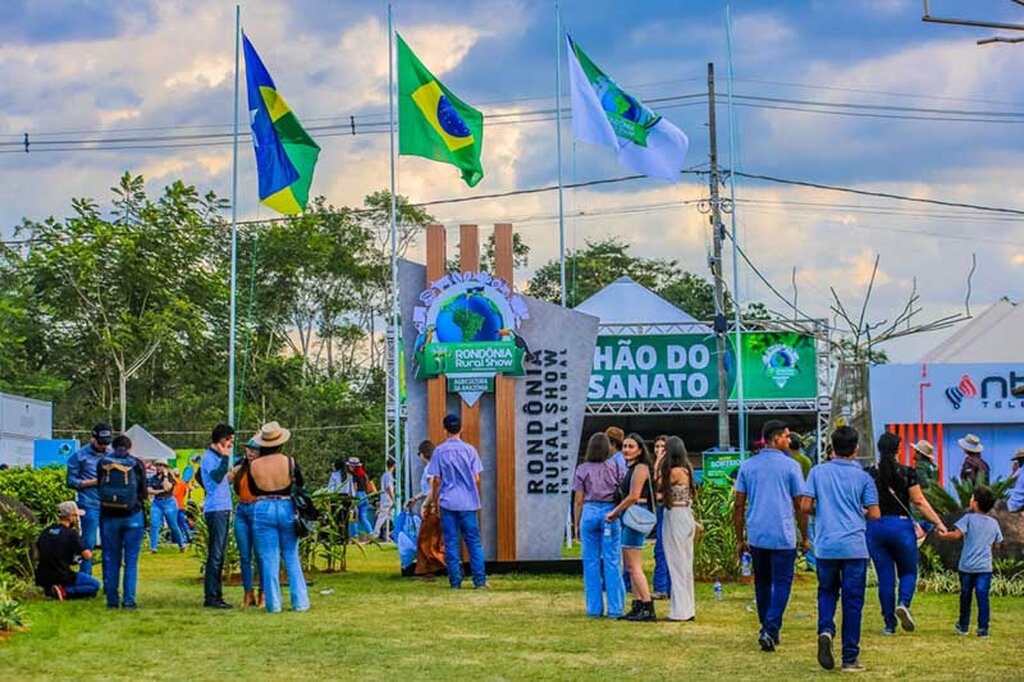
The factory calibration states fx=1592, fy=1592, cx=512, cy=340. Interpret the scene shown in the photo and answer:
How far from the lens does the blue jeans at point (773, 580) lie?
1148 cm

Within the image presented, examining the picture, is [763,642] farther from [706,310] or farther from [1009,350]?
[706,310]

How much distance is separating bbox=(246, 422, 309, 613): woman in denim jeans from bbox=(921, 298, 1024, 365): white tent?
63.0 feet

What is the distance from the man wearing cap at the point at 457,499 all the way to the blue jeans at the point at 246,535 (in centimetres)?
275

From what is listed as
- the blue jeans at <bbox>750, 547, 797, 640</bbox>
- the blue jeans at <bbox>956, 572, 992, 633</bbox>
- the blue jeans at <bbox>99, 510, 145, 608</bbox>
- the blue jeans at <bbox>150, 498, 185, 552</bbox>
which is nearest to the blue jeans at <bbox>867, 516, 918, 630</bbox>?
the blue jeans at <bbox>956, 572, 992, 633</bbox>

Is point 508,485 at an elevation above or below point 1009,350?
below

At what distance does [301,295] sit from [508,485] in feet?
120

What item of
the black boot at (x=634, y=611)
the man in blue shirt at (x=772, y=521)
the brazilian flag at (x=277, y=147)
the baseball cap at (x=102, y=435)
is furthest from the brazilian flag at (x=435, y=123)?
the man in blue shirt at (x=772, y=521)

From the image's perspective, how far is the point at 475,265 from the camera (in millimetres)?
19500

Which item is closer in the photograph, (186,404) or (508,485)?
(508,485)

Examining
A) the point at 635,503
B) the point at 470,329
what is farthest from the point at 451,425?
the point at 635,503

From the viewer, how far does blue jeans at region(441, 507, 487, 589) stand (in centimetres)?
1702

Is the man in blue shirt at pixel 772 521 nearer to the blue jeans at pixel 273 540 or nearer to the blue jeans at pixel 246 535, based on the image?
the blue jeans at pixel 273 540

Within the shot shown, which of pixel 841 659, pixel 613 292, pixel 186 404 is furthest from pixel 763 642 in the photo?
pixel 186 404

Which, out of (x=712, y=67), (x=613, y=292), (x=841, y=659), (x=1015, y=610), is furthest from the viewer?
(x=613, y=292)
